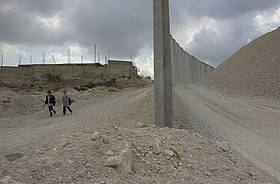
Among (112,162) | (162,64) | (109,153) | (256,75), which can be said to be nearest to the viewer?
(112,162)

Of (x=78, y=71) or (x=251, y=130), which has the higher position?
(x=78, y=71)

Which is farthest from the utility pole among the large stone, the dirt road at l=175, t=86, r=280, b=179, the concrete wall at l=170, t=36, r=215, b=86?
the concrete wall at l=170, t=36, r=215, b=86

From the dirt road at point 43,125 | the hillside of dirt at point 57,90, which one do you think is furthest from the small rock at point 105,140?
the hillside of dirt at point 57,90

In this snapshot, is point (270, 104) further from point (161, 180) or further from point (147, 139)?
point (161, 180)

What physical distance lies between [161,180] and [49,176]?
1459mm

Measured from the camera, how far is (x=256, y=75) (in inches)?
723

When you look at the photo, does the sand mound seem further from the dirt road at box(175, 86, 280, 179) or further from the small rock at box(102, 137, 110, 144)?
the small rock at box(102, 137, 110, 144)

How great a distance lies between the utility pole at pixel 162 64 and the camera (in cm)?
621

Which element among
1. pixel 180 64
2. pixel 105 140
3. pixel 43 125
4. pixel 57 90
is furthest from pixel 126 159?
pixel 57 90

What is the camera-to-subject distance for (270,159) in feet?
15.8

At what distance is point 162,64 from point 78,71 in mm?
21808

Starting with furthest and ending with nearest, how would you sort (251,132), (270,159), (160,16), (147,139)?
(251,132), (160,16), (270,159), (147,139)

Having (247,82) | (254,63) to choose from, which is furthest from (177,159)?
(254,63)

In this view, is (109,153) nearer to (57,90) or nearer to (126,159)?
(126,159)
